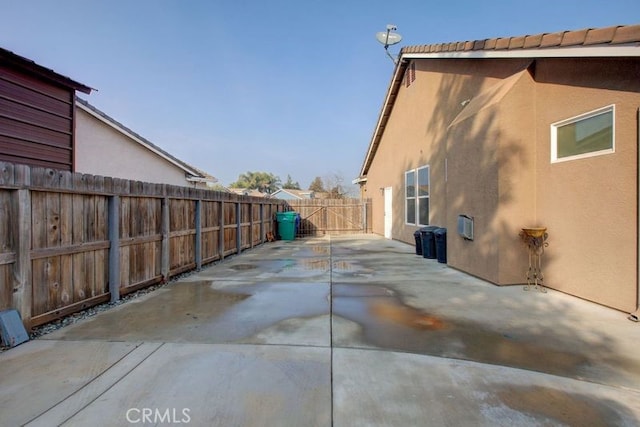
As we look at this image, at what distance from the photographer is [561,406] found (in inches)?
93.1

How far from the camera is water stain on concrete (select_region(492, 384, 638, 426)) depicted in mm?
2201

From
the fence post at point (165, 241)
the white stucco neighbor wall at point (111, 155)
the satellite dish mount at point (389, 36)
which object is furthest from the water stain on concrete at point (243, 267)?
the satellite dish mount at point (389, 36)

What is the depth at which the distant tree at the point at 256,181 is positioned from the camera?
56.4 meters

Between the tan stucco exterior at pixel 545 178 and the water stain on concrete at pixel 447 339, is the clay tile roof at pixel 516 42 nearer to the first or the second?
the tan stucco exterior at pixel 545 178

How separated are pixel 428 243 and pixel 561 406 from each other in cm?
687

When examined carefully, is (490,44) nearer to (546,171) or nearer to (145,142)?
(546,171)

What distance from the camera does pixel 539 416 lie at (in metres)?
2.25

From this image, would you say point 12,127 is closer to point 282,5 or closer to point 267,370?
point 267,370

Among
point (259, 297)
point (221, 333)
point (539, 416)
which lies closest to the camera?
point (539, 416)

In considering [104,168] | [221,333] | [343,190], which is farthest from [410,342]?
[343,190]

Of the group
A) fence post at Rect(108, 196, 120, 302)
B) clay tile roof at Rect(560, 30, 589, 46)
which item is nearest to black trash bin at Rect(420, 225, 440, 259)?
clay tile roof at Rect(560, 30, 589, 46)

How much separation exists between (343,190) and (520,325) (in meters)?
34.2

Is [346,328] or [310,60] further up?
[310,60]

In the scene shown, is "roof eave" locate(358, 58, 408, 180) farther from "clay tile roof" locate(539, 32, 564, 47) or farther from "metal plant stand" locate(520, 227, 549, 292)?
"metal plant stand" locate(520, 227, 549, 292)
